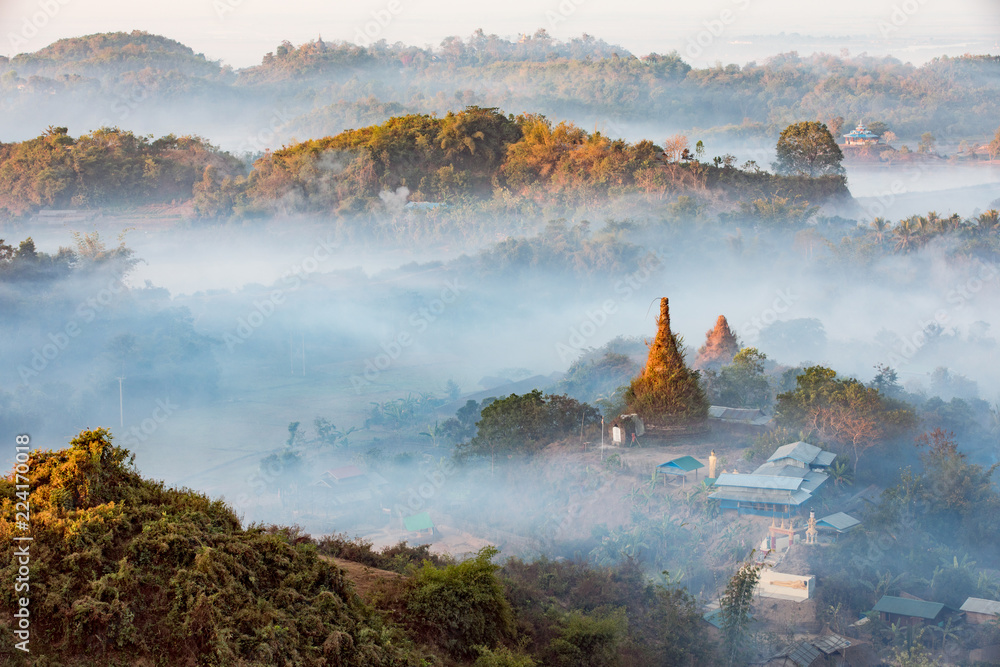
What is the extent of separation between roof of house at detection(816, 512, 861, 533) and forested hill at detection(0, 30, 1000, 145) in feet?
223

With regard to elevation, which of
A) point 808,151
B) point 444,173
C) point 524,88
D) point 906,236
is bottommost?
point 906,236

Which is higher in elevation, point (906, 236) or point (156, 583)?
point (156, 583)

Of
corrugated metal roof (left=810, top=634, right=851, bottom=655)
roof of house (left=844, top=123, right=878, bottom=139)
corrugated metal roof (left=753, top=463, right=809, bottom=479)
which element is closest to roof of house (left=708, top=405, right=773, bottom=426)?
corrugated metal roof (left=753, top=463, right=809, bottom=479)

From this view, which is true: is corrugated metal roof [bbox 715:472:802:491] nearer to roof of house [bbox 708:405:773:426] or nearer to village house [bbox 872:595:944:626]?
village house [bbox 872:595:944:626]

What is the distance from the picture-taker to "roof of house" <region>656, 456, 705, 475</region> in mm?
25062

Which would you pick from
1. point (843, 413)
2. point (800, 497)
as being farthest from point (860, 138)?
point (800, 497)

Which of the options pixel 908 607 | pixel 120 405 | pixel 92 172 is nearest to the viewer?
pixel 908 607

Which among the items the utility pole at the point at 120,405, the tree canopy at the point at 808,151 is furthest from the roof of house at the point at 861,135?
the utility pole at the point at 120,405

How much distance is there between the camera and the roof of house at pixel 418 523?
973 inches

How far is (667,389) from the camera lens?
27.2 metres

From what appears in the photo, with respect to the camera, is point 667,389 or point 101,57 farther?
point 101,57

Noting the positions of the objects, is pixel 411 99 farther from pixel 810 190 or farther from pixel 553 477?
pixel 553 477

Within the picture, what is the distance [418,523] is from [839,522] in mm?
10406

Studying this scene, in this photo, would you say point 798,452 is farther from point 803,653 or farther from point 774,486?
point 803,653
